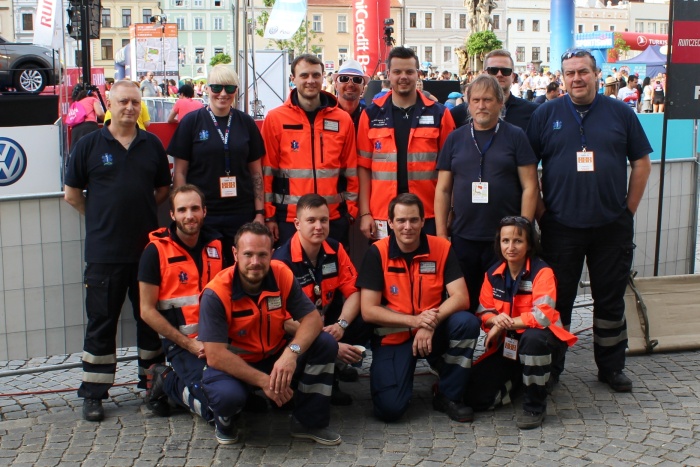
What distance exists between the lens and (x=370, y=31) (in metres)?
29.8

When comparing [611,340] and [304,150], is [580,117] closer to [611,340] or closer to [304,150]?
[611,340]

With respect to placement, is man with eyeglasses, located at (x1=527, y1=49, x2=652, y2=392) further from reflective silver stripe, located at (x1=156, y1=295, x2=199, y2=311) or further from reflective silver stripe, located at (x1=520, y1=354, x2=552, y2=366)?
reflective silver stripe, located at (x1=156, y1=295, x2=199, y2=311)

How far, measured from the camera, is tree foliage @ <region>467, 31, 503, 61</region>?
1304 inches

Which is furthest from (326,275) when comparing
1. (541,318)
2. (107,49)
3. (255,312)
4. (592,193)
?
(107,49)

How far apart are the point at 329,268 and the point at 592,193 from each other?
5.56 ft

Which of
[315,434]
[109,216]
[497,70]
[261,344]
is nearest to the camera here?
[315,434]

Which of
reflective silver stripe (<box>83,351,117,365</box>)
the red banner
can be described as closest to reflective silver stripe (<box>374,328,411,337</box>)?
reflective silver stripe (<box>83,351,117,365</box>)

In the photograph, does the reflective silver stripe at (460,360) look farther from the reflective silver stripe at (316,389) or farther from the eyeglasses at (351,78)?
the eyeglasses at (351,78)

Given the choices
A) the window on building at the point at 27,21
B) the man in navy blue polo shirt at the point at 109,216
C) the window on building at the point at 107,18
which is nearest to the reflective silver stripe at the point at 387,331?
the man in navy blue polo shirt at the point at 109,216

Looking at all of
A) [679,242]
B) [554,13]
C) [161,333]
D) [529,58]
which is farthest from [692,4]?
[529,58]

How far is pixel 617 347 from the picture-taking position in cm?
561

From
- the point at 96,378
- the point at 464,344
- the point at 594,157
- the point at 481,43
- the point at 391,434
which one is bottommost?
the point at 391,434

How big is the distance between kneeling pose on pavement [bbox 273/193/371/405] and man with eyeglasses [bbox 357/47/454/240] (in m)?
0.56

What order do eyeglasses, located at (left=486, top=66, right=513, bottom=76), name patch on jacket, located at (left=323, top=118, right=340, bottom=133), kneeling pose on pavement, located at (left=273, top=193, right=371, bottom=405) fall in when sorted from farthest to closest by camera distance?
eyeglasses, located at (left=486, top=66, right=513, bottom=76) < name patch on jacket, located at (left=323, top=118, right=340, bottom=133) < kneeling pose on pavement, located at (left=273, top=193, right=371, bottom=405)
